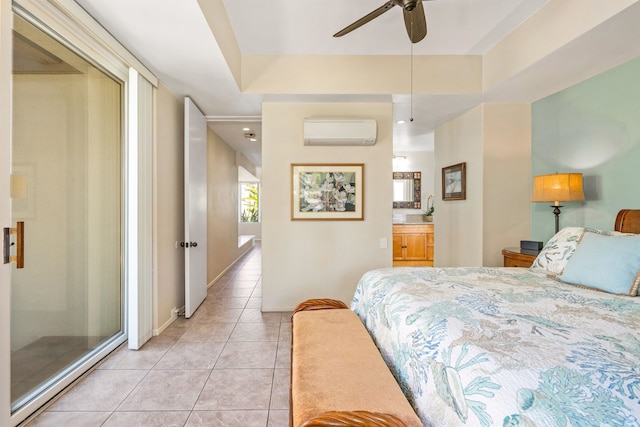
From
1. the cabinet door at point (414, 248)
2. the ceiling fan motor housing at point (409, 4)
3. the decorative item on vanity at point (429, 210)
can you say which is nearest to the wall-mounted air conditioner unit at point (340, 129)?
the ceiling fan motor housing at point (409, 4)

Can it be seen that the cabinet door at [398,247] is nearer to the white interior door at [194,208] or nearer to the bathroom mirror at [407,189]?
the bathroom mirror at [407,189]

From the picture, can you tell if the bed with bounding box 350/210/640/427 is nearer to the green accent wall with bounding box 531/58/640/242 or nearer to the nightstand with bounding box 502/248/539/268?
the nightstand with bounding box 502/248/539/268

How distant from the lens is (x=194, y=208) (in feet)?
10.4

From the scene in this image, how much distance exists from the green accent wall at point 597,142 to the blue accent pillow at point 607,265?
1061mm

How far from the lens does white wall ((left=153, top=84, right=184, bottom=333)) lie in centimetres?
277

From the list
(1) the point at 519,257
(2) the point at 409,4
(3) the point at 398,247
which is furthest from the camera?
(3) the point at 398,247

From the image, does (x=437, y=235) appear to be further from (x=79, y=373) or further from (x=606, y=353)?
(x=79, y=373)

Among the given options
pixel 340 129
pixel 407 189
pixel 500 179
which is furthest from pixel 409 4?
pixel 407 189

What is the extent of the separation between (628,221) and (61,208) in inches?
155

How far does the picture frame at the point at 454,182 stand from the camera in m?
3.55

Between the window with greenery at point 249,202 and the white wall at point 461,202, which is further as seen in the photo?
the window with greenery at point 249,202

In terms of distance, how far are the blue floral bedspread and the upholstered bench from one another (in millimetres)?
116

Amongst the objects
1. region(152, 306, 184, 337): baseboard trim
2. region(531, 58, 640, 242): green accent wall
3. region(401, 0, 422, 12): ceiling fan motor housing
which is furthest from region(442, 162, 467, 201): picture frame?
region(152, 306, 184, 337): baseboard trim

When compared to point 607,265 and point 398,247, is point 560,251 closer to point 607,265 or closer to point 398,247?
point 607,265
